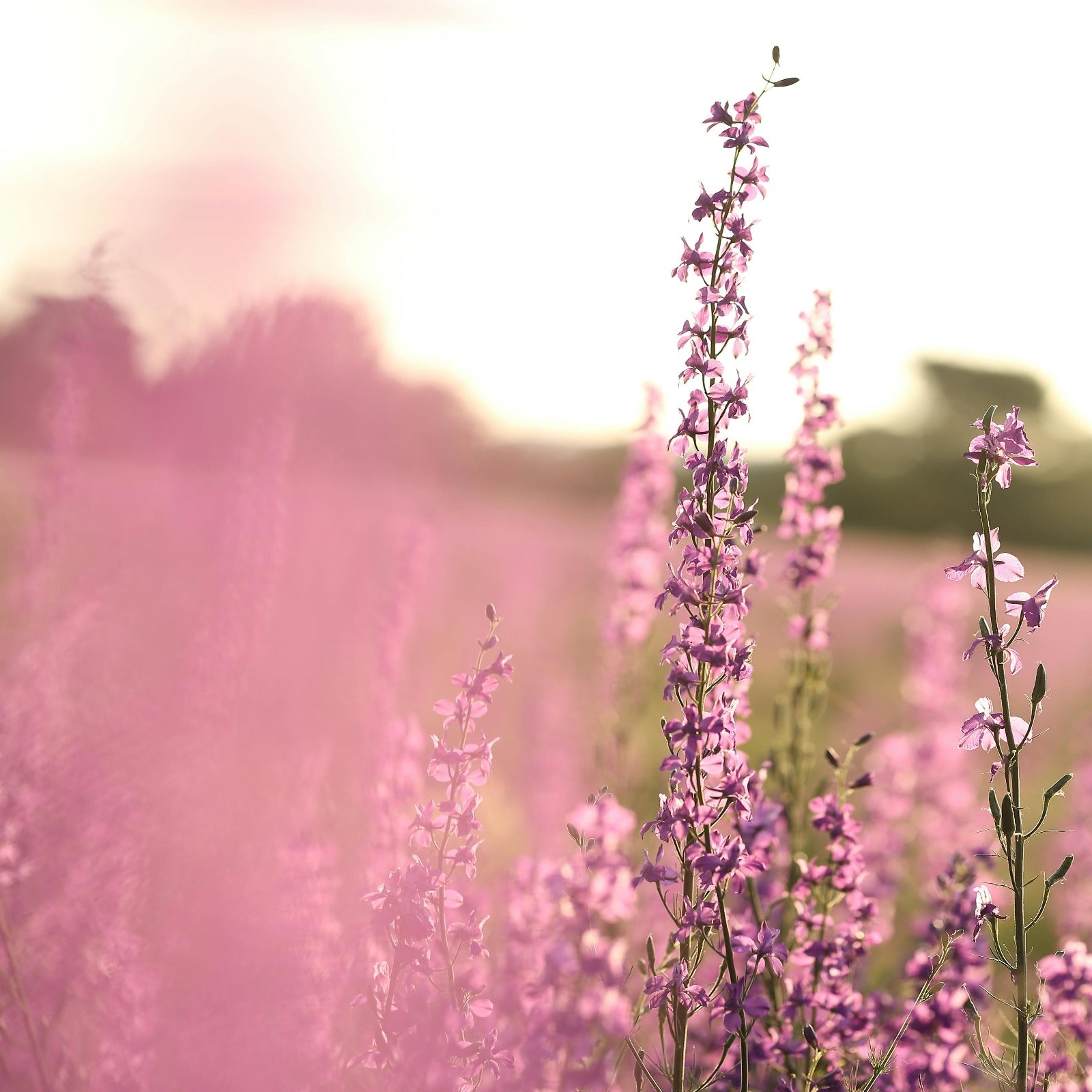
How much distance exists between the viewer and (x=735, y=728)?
1.35 meters

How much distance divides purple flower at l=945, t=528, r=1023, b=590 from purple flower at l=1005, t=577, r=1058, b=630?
3 cm

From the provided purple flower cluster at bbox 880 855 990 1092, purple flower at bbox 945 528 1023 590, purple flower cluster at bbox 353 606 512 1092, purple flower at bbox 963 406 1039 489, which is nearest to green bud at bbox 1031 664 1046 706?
purple flower at bbox 945 528 1023 590

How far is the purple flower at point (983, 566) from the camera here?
133 cm

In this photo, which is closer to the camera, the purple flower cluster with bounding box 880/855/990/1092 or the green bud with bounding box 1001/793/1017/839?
the green bud with bounding box 1001/793/1017/839

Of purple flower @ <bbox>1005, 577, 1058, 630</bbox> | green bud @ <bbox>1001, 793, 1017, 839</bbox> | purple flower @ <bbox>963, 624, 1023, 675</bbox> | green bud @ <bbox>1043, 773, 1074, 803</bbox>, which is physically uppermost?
purple flower @ <bbox>1005, 577, 1058, 630</bbox>

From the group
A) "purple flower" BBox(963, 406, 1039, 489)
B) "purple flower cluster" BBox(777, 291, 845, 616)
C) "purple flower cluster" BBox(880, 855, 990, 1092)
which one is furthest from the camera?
"purple flower cluster" BBox(777, 291, 845, 616)

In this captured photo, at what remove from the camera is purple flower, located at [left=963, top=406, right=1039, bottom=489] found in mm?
1363

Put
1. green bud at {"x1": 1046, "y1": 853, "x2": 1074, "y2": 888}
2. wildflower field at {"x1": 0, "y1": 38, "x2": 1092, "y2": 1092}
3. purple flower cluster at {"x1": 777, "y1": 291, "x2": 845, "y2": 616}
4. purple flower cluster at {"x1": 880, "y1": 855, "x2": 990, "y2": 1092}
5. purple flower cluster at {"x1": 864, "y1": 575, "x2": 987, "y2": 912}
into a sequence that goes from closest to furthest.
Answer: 1. wildflower field at {"x1": 0, "y1": 38, "x2": 1092, "y2": 1092}
2. green bud at {"x1": 1046, "y1": 853, "x2": 1074, "y2": 888}
3. purple flower cluster at {"x1": 880, "y1": 855, "x2": 990, "y2": 1092}
4. purple flower cluster at {"x1": 777, "y1": 291, "x2": 845, "y2": 616}
5. purple flower cluster at {"x1": 864, "y1": 575, "x2": 987, "y2": 912}

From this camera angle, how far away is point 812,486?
7.07 ft

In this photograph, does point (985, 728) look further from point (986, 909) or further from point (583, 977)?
point (583, 977)

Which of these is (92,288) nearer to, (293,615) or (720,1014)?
(293,615)

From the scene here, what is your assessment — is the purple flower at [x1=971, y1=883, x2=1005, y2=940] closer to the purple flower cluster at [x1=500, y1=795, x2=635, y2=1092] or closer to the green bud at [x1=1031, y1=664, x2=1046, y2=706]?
the green bud at [x1=1031, y1=664, x2=1046, y2=706]

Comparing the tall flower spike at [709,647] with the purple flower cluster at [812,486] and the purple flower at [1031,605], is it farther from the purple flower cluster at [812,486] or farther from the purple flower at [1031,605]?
the purple flower cluster at [812,486]

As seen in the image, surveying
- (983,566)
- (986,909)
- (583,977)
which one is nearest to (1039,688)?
(983,566)
